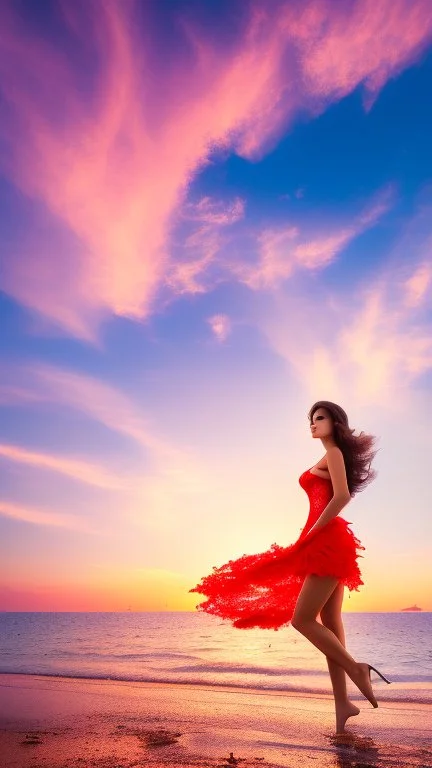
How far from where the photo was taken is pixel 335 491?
16.1 feet

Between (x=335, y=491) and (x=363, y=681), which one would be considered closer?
(x=363, y=681)

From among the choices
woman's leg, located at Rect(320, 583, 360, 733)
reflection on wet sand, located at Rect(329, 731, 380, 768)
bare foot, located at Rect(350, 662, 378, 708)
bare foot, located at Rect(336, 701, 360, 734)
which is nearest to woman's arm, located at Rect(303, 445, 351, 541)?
woman's leg, located at Rect(320, 583, 360, 733)

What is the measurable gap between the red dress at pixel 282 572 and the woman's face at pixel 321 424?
404 mm

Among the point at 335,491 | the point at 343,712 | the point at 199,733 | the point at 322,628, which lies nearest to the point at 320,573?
the point at 322,628

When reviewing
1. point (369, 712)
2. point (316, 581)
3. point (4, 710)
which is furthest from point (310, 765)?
point (4, 710)

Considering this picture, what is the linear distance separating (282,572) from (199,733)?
5.19 ft

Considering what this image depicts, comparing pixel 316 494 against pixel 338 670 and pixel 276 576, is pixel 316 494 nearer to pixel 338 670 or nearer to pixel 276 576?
pixel 276 576

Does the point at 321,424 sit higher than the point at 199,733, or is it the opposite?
the point at 321,424

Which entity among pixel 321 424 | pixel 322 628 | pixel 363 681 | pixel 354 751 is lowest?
pixel 354 751

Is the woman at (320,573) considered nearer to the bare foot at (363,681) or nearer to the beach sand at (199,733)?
the bare foot at (363,681)

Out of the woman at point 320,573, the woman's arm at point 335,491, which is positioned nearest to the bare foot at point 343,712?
the woman at point 320,573

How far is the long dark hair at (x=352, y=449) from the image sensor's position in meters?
5.23

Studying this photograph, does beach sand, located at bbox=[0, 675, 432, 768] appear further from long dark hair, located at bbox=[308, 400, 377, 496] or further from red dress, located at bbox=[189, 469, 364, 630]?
long dark hair, located at bbox=[308, 400, 377, 496]

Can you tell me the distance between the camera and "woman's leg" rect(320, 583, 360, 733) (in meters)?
4.90
